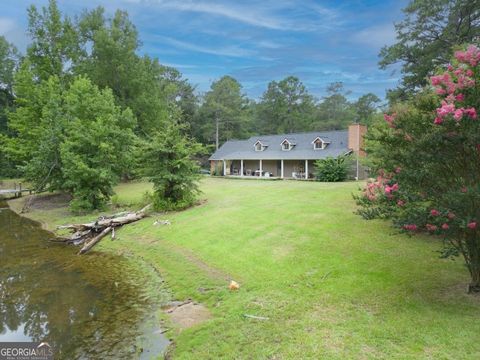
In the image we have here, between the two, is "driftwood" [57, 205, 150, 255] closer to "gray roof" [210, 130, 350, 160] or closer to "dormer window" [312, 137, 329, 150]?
"gray roof" [210, 130, 350, 160]

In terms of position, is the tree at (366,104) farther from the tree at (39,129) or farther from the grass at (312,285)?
the grass at (312,285)

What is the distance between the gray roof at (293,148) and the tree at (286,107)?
18.8 m

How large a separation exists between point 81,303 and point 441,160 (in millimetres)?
8867

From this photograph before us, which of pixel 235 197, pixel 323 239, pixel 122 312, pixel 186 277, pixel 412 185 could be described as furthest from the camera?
pixel 235 197

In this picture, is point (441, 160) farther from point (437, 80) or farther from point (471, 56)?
point (471, 56)

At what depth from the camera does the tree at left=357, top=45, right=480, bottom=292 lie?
18.0 feet

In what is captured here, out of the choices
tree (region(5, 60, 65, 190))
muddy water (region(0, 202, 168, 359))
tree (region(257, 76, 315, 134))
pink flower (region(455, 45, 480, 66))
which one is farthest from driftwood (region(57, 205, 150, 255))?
tree (region(257, 76, 315, 134))

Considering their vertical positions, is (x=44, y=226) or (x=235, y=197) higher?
(x=235, y=197)

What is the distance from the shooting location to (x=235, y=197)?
19.8m

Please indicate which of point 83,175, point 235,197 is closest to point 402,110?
point 235,197

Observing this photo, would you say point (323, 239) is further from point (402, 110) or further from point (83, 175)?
point (83, 175)

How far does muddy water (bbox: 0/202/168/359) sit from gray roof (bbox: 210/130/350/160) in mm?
25617

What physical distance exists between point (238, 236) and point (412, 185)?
7150 mm

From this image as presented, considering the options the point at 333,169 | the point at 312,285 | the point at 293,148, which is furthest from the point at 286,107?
the point at 312,285
